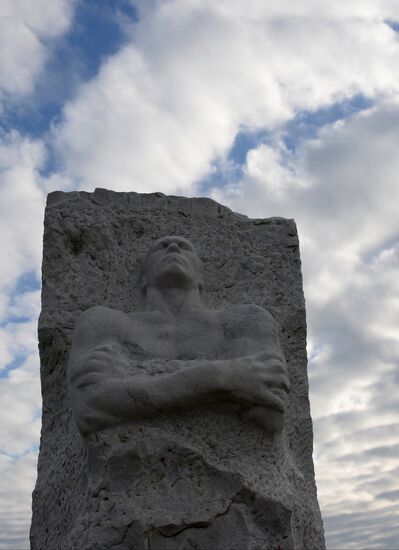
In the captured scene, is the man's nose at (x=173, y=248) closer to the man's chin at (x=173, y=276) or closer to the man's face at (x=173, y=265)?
the man's face at (x=173, y=265)

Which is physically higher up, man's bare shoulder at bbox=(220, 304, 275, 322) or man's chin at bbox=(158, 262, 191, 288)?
man's chin at bbox=(158, 262, 191, 288)

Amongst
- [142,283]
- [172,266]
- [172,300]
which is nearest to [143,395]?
[172,300]

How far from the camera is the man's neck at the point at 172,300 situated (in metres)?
5.08

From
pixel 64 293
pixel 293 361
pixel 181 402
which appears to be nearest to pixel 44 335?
pixel 64 293

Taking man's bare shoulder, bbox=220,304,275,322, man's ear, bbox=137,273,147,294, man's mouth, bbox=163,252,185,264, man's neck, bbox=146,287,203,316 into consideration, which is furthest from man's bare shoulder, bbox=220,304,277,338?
man's ear, bbox=137,273,147,294

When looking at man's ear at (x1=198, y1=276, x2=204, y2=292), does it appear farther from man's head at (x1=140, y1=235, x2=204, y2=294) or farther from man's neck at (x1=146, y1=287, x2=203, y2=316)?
man's neck at (x1=146, y1=287, x2=203, y2=316)

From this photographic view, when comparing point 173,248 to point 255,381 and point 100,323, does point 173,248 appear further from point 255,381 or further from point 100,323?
point 255,381

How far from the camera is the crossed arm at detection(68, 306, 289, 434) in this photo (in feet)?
13.4

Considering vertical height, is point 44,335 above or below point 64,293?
below

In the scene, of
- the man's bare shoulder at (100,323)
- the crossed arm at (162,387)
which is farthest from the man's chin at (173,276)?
the crossed arm at (162,387)

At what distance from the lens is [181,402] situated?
4.12 m

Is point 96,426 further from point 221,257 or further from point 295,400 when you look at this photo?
point 221,257

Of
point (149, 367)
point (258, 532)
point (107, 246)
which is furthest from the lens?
point (107, 246)

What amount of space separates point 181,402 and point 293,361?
1302mm
